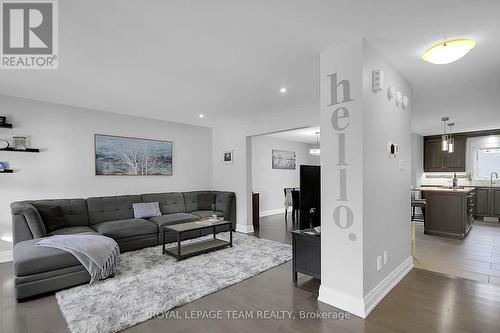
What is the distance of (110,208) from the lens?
14.7 ft

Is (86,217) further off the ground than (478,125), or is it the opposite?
(478,125)

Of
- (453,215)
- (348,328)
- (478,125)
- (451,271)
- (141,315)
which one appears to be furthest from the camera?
(478,125)

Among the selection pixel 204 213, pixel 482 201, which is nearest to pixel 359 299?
pixel 204 213

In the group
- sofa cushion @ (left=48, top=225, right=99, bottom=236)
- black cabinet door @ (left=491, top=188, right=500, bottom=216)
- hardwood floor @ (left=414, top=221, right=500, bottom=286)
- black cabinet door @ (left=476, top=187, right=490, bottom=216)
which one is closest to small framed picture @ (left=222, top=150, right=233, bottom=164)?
sofa cushion @ (left=48, top=225, right=99, bottom=236)

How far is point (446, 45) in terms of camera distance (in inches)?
82.5

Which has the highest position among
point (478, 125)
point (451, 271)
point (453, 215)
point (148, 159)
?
point (478, 125)

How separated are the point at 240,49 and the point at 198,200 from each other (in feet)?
13.1

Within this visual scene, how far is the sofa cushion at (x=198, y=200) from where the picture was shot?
5574 mm

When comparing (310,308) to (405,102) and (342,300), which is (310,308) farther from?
(405,102)

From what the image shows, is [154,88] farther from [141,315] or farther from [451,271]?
[451,271]

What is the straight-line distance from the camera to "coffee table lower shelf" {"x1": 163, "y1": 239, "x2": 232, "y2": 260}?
3658 millimetres

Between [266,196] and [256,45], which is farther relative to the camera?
[266,196]

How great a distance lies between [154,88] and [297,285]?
319cm

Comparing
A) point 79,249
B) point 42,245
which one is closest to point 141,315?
point 79,249
